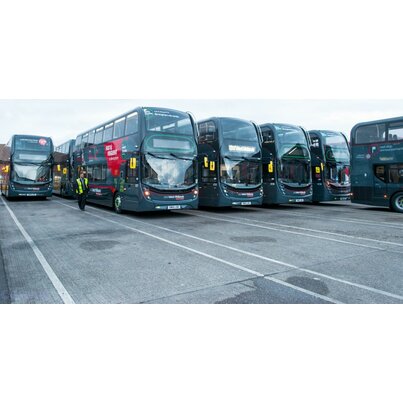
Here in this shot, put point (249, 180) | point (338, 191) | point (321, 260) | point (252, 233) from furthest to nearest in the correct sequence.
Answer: point (338, 191) < point (249, 180) < point (252, 233) < point (321, 260)

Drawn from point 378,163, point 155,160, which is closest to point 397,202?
point 378,163

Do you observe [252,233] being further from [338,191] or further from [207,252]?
[338,191]

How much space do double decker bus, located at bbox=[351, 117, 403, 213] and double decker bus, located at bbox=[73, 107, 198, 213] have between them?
25.2 feet

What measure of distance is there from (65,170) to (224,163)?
14.3 meters

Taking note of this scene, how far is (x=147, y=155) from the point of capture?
38.2 feet

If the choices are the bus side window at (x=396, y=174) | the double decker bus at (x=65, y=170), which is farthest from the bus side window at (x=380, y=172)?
the double decker bus at (x=65, y=170)

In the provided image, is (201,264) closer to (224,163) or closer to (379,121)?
(224,163)

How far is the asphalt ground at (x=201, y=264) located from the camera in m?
4.13

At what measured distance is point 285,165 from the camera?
15.6m

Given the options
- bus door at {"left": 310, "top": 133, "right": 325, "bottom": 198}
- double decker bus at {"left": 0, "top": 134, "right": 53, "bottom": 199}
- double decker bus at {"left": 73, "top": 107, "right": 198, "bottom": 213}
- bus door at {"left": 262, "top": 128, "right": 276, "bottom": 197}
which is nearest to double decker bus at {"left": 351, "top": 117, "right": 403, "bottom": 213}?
bus door at {"left": 310, "top": 133, "right": 325, "bottom": 198}

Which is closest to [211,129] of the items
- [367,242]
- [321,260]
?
[367,242]

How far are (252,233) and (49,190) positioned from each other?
15.4m

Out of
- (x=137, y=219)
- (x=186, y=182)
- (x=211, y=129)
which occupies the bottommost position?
(x=137, y=219)

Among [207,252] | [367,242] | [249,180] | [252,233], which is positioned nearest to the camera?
[207,252]
